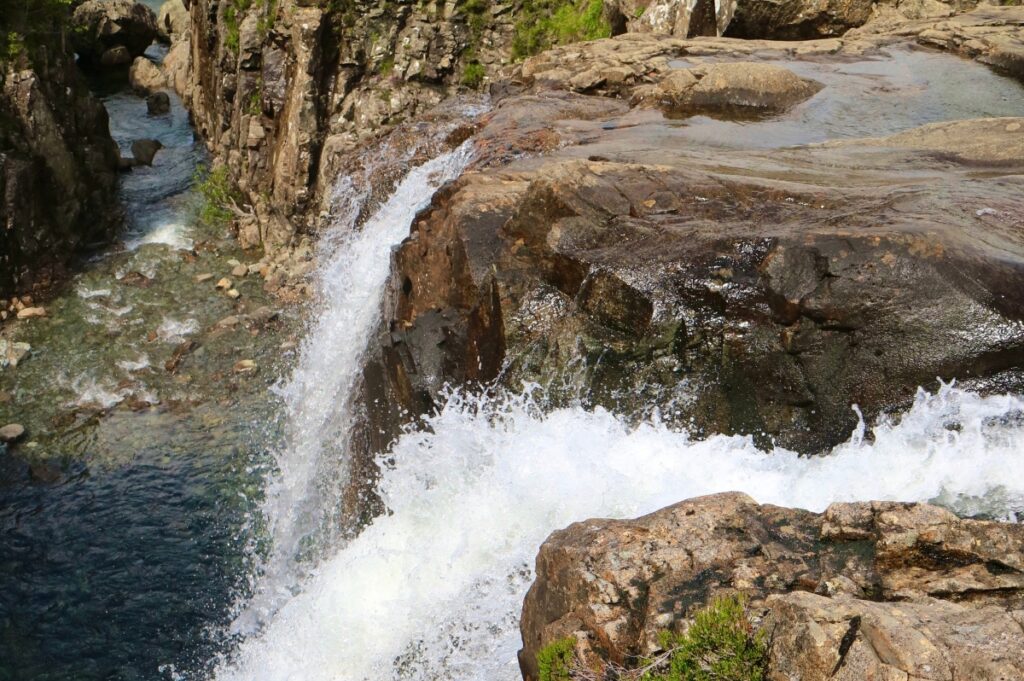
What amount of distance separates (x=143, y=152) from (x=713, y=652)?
20.5 m

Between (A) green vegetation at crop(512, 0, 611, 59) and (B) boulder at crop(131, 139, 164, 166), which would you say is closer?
(A) green vegetation at crop(512, 0, 611, 59)

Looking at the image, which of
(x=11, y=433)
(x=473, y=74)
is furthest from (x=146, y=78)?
(x=11, y=433)

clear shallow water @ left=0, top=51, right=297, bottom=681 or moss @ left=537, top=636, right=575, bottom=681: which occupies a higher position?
moss @ left=537, top=636, right=575, bottom=681

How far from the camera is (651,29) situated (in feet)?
53.0

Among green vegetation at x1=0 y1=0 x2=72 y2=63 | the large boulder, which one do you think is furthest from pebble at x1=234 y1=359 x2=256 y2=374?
the large boulder

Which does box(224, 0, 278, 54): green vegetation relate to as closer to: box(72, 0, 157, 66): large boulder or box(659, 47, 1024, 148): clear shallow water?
box(659, 47, 1024, 148): clear shallow water

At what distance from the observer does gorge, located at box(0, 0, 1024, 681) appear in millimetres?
5051

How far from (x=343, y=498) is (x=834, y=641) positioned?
22.7 feet

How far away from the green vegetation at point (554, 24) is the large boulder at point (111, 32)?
17.6 meters

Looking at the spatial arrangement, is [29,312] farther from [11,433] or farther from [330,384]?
[330,384]

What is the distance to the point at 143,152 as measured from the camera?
69.2ft

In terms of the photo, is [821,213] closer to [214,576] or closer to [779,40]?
[214,576]

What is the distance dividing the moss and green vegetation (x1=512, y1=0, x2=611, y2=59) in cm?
1441

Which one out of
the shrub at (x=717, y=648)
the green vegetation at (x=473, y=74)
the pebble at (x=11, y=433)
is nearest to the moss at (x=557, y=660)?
the shrub at (x=717, y=648)
